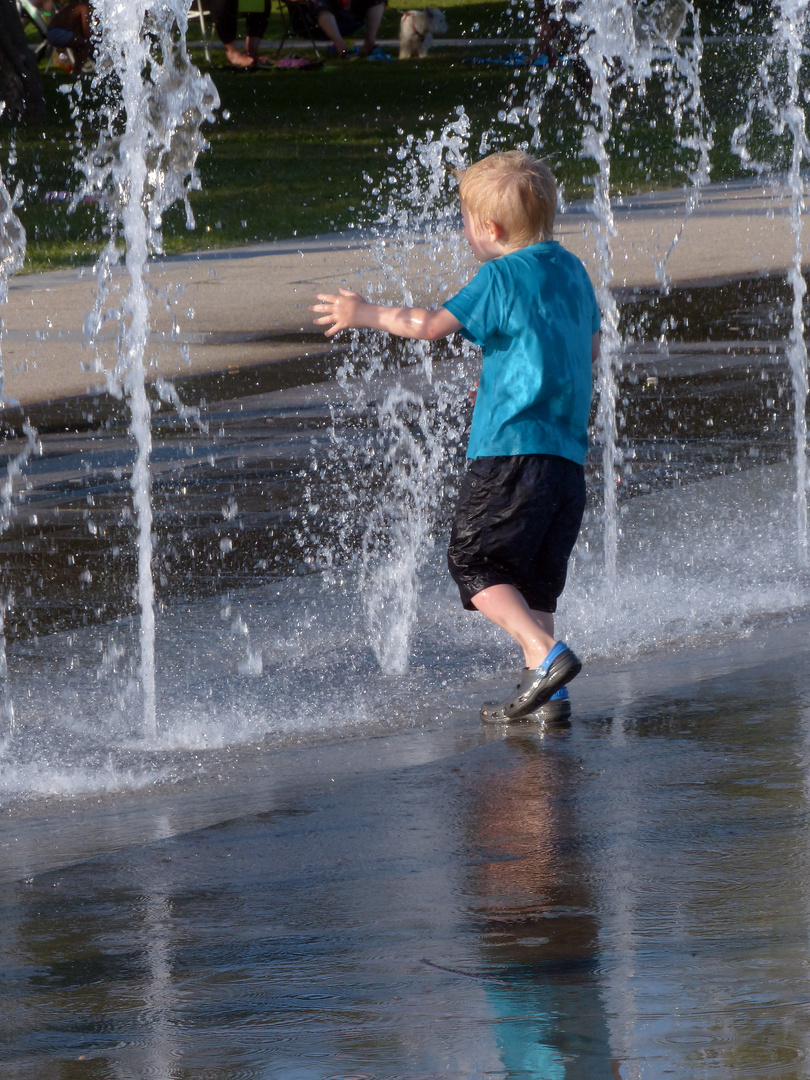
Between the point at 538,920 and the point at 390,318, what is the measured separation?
167cm

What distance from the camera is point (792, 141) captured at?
20.1m

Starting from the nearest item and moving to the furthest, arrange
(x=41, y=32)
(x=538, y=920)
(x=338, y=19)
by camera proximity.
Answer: (x=538, y=920) < (x=41, y=32) < (x=338, y=19)

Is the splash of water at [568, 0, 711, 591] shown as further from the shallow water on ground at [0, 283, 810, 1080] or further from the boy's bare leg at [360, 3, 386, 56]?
the boy's bare leg at [360, 3, 386, 56]

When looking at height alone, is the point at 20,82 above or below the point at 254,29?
below

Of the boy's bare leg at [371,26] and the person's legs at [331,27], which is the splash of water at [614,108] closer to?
the boy's bare leg at [371,26]

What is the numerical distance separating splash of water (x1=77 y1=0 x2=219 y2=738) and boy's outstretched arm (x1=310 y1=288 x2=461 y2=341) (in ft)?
3.07

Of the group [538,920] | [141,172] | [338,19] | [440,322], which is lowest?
Answer: [538,920]

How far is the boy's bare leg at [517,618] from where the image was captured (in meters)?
4.45

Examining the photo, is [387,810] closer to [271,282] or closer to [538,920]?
[538,920]

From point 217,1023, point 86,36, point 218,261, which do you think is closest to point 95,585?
point 217,1023

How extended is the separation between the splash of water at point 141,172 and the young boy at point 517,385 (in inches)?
36.5

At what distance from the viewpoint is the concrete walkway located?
962 centimetres

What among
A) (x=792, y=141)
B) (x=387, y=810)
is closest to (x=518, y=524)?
(x=387, y=810)

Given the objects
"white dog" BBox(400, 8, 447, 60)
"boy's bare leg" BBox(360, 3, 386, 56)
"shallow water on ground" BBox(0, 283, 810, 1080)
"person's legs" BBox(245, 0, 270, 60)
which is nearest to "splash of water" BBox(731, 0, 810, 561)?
"shallow water on ground" BBox(0, 283, 810, 1080)
